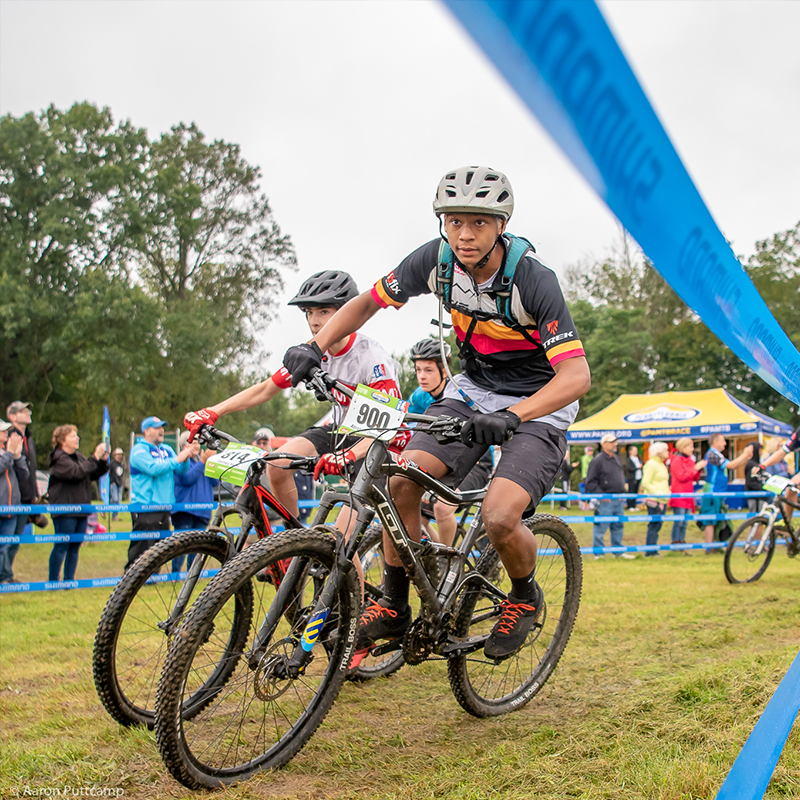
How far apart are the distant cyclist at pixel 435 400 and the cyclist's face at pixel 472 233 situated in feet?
7.17

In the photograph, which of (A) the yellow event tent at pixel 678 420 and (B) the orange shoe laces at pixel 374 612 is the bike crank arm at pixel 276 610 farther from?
(A) the yellow event tent at pixel 678 420

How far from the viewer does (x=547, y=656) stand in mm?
4352

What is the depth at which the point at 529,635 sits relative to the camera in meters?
4.05

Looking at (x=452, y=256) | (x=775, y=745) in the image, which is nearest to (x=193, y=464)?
(x=452, y=256)

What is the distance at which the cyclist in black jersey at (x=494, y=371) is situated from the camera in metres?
3.23

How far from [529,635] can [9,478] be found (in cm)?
733

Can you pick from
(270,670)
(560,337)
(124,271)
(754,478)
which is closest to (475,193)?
(560,337)

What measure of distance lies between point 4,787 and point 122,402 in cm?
3258

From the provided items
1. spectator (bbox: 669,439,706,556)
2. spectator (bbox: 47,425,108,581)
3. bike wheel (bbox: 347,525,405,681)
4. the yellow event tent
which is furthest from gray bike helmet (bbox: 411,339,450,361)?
the yellow event tent

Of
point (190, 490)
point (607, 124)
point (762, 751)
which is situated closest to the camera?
point (607, 124)

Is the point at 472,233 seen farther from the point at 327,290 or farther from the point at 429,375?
the point at 429,375

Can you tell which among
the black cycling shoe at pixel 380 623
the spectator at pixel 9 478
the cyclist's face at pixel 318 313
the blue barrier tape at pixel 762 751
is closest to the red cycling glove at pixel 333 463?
the black cycling shoe at pixel 380 623

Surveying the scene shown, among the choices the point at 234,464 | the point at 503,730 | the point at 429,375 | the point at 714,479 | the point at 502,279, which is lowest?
the point at 503,730

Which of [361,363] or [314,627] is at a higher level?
[361,363]
